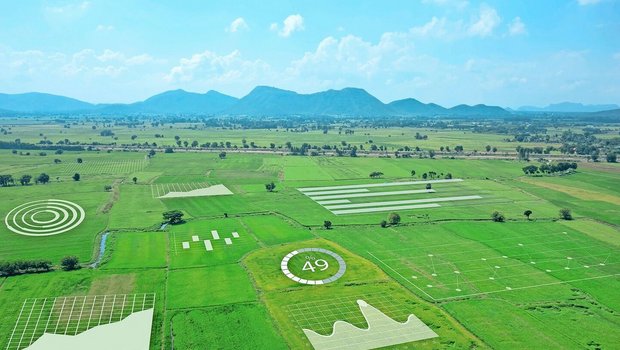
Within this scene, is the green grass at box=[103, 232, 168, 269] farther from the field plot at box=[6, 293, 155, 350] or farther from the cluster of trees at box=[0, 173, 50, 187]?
the cluster of trees at box=[0, 173, 50, 187]

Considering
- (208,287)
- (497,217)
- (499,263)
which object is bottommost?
(208,287)

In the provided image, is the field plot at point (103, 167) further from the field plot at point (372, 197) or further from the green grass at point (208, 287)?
the green grass at point (208, 287)

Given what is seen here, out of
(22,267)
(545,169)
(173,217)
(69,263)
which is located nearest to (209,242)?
(173,217)

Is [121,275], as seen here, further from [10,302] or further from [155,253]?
[10,302]

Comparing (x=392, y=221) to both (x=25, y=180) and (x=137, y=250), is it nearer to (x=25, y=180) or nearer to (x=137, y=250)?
(x=137, y=250)

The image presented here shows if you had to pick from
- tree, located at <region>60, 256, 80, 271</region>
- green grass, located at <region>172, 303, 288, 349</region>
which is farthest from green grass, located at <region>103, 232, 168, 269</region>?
green grass, located at <region>172, 303, 288, 349</region>

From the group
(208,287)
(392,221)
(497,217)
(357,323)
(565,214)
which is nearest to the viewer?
(357,323)

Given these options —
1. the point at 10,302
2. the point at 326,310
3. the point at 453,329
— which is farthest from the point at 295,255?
the point at 10,302
